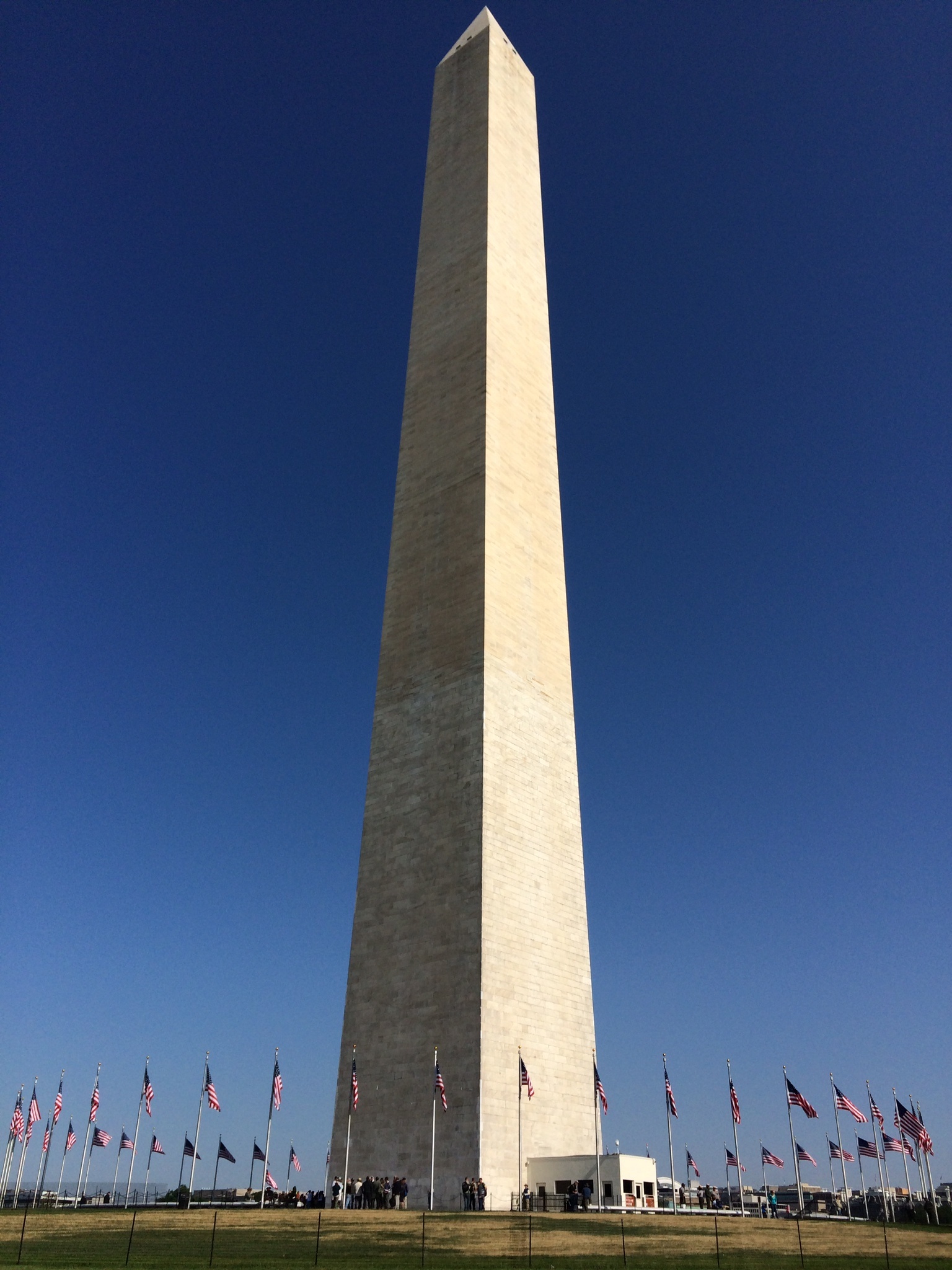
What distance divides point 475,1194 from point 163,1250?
7688mm

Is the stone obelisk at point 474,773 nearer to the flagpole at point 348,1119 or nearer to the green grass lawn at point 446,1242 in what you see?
the flagpole at point 348,1119

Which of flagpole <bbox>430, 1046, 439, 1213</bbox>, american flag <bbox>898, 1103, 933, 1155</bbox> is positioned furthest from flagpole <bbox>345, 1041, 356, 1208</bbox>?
american flag <bbox>898, 1103, 933, 1155</bbox>

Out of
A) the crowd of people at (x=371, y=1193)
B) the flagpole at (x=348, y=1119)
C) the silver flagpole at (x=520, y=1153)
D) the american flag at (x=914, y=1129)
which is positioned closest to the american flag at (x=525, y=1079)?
the silver flagpole at (x=520, y=1153)

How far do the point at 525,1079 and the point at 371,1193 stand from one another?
4.19 meters

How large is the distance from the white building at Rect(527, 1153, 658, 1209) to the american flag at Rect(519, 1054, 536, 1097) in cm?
154

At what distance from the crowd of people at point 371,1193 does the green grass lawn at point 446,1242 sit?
2.49 metres

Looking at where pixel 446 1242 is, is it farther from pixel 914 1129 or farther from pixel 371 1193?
pixel 914 1129

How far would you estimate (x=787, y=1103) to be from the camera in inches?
1039

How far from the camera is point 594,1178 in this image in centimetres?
2364

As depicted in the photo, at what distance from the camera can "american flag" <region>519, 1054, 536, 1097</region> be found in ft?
80.0

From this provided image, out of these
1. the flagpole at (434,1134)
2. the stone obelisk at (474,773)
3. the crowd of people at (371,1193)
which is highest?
the stone obelisk at (474,773)

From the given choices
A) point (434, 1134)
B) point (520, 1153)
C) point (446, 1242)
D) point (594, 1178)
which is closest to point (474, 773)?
point (434, 1134)

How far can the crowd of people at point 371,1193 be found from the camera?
24047 mm

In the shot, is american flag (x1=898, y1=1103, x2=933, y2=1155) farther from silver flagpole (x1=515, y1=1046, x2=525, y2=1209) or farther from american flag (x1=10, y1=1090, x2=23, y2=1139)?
american flag (x1=10, y1=1090, x2=23, y2=1139)
